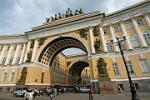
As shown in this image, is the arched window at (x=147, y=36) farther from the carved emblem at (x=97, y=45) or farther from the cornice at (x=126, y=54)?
the carved emblem at (x=97, y=45)

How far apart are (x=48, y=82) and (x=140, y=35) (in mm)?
27619

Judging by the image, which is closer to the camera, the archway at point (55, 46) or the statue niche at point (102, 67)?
the statue niche at point (102, 67)

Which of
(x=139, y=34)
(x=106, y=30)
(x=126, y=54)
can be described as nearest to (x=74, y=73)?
(x=106, y=30)

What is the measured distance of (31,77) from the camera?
32781 millimetres

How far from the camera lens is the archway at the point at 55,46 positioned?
36.2 m

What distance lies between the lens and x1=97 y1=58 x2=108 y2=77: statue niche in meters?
26.2

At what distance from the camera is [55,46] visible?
3916 cm

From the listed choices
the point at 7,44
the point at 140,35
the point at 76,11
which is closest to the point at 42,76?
the point at 7,44

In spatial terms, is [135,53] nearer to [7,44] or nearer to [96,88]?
[96,88]

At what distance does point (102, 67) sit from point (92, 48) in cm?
542

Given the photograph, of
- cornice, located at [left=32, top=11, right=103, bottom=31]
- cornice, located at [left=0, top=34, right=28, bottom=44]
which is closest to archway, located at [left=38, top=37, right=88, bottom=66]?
cornice, located at [left=32, top=11, right=103, bottom=31]

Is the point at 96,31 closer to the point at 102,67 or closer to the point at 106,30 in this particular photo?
the point at 106,30

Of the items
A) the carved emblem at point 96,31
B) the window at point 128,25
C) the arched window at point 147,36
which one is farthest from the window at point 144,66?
the carved emblem at point 96,31

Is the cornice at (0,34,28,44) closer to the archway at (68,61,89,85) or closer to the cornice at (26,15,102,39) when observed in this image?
the cornice at (26,15,102,39)
